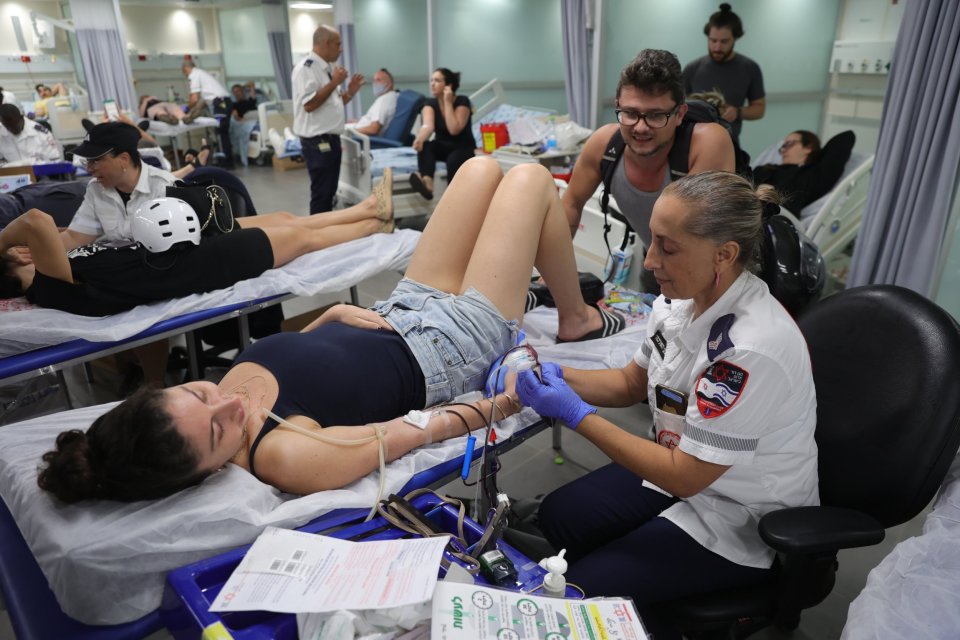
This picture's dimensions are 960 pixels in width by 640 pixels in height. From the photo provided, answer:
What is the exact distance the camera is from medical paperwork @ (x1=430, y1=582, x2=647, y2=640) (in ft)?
3.04

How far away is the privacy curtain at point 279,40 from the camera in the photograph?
10.3 m

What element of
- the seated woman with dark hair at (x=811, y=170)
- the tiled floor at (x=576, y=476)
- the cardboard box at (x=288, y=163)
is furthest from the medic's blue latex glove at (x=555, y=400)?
the cardboard box at (x=288, y=163)

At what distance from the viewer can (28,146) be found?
5.49 metres

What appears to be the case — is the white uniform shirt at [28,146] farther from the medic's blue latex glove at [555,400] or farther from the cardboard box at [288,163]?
the medic's blue latex glove at [555,400]

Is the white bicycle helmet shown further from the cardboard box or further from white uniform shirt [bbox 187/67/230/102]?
white uniform shirt [bbox 187/67/230/102]

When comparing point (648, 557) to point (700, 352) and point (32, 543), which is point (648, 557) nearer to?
point (700, 352)

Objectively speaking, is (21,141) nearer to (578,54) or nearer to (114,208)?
(114,208)

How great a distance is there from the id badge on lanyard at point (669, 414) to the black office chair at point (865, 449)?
0.87ft

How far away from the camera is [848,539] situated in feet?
3.84

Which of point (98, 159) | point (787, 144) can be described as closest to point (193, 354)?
point (98, 159)

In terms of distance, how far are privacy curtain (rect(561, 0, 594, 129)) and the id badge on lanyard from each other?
4.52 meters

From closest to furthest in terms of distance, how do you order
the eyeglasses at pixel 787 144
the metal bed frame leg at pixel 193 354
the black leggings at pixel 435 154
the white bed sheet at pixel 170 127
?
the metal bed frame leg at pixel 193 354 → the eyeglasses at pixel 787 144 → the black leggings at pixel 435 154 → the white bed sheet at pixel 170 127

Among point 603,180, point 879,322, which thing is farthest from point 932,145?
point 879,322

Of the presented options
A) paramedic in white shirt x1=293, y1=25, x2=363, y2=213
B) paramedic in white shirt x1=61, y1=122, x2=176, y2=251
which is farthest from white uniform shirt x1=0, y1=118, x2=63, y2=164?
paramedic in white shirt x1=61, y1=122, x2=176, y2=251
